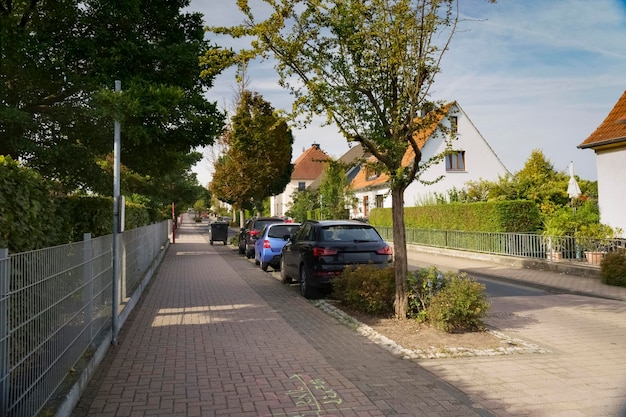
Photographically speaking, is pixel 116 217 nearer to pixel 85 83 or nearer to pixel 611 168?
pixel 85 83

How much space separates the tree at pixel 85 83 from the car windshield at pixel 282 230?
6.13 m

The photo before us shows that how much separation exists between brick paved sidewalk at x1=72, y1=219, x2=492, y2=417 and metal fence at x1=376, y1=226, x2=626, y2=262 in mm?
9313

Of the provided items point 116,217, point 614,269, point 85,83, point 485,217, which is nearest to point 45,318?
point 116,217

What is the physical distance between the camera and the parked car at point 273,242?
1625cm

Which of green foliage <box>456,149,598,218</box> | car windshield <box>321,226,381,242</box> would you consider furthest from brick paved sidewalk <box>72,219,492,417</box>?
green foliage <box>456,149,598,218</box>

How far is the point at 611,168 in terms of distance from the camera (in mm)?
17922

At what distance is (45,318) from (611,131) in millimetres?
19042

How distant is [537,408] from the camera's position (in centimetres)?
446

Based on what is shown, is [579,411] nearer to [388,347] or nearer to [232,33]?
[388,347]

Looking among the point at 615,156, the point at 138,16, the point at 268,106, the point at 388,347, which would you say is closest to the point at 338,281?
the point at 388,347

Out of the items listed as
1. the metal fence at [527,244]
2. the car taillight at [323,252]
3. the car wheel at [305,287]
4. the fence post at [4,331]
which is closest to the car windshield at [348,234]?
the car taillight at [323,252]

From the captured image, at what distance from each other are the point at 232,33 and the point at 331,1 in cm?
160

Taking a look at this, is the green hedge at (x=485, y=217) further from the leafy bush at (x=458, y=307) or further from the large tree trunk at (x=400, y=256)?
the leafy bush at (x=458, y=307)

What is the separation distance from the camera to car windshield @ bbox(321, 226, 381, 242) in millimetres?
10451
